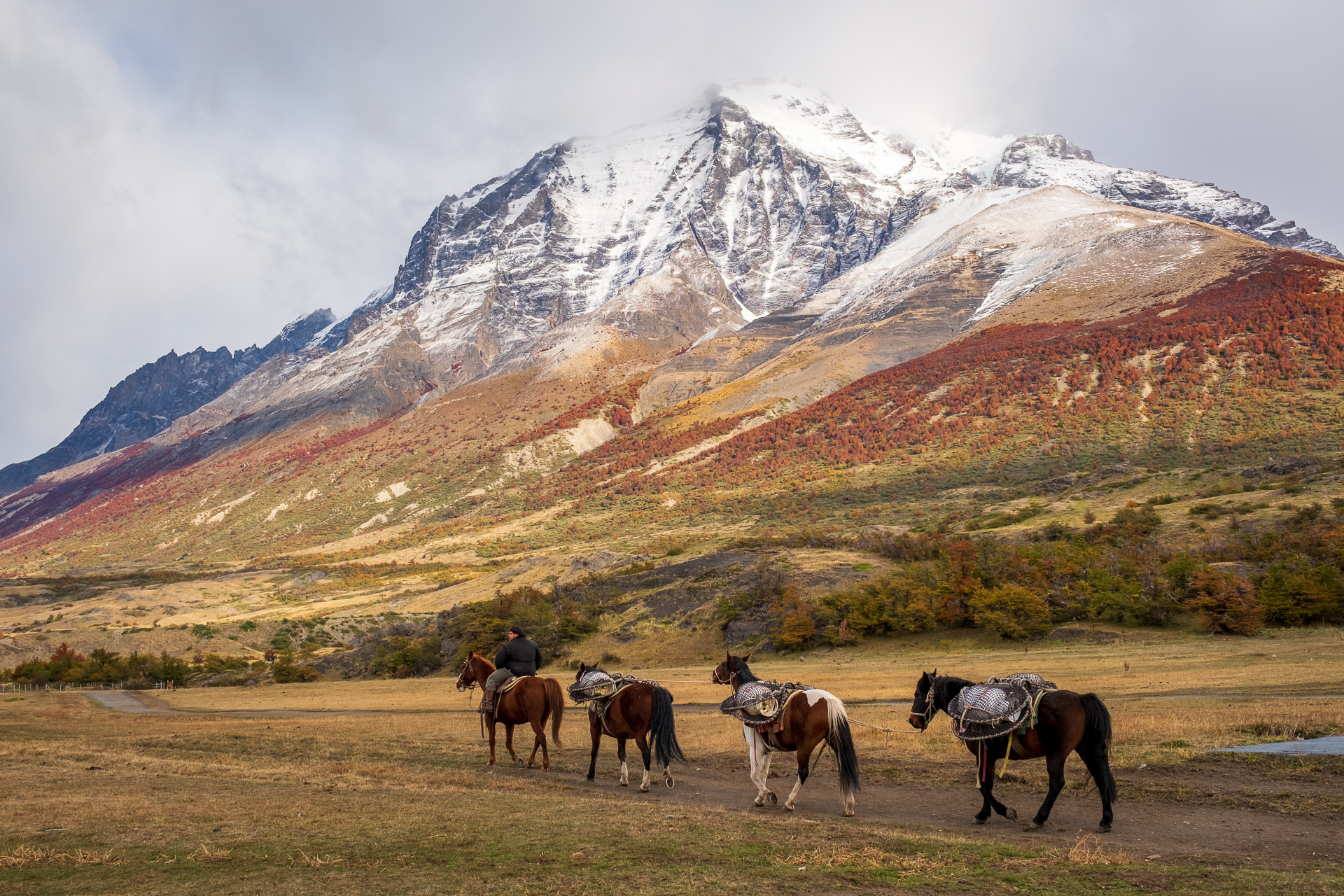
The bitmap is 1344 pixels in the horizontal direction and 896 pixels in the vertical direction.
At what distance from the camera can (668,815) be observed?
12.7m

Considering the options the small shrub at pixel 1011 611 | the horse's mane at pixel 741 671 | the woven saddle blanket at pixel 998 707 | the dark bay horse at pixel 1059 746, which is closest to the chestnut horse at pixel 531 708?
the horse's mane at pixel 741 671

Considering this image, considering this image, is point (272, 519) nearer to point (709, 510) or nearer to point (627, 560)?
point (709, 510)

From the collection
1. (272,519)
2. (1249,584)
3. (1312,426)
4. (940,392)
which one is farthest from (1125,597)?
Answer: (272,519)

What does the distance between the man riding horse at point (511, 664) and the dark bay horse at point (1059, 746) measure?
10.1m

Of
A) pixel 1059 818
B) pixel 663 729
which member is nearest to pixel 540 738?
pixel 663 729

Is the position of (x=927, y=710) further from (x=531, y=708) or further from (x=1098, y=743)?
(x=531, y=708)

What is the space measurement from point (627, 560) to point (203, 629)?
126ft

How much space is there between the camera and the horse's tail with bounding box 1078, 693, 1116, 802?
1161cm

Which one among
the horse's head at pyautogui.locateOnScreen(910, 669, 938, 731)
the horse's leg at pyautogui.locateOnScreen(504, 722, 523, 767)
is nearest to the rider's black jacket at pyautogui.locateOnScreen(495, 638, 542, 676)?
the horse's leg at pyautogui.locateOnScreen(504, 722, 523, 767)

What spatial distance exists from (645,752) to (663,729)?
609 millimetres

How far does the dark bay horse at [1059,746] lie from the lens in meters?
11.6

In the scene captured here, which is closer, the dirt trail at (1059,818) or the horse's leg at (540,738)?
the dirt trail at (1059,818)

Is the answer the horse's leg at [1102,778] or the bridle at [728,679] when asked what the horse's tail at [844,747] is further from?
the horse's leg at [1102,778]

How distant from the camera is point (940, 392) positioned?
422 feet
